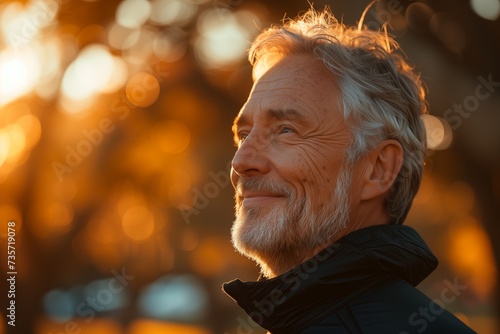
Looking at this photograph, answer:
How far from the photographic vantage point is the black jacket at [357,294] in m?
2.44

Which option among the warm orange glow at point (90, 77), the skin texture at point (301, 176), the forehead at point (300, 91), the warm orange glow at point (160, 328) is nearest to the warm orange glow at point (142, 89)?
the warm orange glow at point (90, 77)

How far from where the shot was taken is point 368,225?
3018 mm

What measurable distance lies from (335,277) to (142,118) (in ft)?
24.3

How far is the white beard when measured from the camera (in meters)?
2.88

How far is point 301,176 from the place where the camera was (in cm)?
297

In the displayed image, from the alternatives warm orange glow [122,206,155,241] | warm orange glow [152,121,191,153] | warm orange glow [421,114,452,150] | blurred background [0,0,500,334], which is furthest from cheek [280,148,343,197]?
warm orange glow [122,206,155,241]

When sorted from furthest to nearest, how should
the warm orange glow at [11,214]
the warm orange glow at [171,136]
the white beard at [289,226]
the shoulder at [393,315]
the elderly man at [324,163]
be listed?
the warm orange glow at [171,136] → the warm orange glow at [11,214] → the white beard at [289,226] → the elderly man at [324,163] → the shoulder at [393,315]

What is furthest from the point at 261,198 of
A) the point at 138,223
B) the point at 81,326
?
the point at 81,326

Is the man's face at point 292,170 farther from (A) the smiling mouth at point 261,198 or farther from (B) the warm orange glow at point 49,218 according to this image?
(B) the warm orange glow at point 49,218

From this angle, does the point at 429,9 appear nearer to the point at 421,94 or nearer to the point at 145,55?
the point at 145,55

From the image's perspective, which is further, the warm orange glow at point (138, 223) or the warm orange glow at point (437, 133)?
the warm orange glow at point (138, 223)

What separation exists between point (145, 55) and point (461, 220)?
597cm

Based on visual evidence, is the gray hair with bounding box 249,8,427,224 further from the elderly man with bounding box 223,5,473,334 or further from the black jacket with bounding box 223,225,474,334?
the black jacket with bounding box 223,225,474,334

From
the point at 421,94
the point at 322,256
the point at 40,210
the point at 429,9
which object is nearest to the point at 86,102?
the point at 40,210
